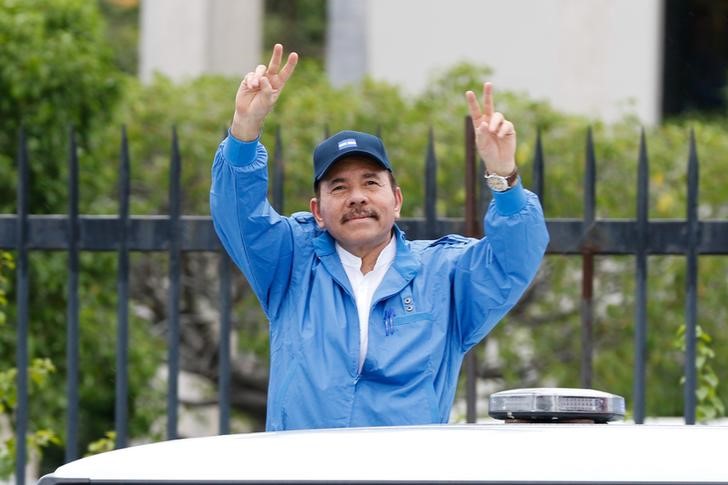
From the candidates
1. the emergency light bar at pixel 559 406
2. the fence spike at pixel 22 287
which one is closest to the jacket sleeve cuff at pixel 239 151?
the emergency light bar at pixel 559 406

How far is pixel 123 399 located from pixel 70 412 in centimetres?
19

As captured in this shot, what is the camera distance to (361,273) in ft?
12.6

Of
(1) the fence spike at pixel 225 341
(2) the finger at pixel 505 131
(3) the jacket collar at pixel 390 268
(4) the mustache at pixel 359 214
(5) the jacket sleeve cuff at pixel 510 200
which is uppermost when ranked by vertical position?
(2) the finger at pixel 505 131

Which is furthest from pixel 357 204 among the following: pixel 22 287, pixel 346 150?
pixel 22 287

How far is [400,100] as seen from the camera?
8352 millimetres

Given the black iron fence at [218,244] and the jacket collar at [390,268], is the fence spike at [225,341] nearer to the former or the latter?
the black iron fence at [218,244]

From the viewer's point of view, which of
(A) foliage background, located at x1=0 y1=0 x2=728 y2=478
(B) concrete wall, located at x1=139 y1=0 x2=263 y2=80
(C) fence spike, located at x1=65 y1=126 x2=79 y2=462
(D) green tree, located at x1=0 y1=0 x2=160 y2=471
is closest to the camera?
(C) fence spike, located at x1=65 y1=126 x2=79 y2=462

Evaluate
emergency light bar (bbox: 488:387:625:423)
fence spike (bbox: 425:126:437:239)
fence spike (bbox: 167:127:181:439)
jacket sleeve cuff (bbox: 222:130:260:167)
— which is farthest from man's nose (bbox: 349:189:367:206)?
fence spike (bbox: 167:127:181:439)

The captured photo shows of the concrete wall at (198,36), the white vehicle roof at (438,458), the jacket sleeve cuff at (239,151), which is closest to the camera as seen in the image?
the white vehicle roof at (438,458)

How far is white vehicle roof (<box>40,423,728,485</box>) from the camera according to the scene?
7.39ft

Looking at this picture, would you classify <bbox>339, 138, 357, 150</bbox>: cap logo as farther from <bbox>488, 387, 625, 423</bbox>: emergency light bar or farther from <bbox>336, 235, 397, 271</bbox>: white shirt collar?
<bbox>488, 387, 625, 423</bbox>: emergency light bar

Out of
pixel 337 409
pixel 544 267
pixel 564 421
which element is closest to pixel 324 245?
pixel 337 409

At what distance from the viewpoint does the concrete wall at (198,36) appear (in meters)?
15.7

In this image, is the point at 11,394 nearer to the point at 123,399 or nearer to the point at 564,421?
the point at 123,399
